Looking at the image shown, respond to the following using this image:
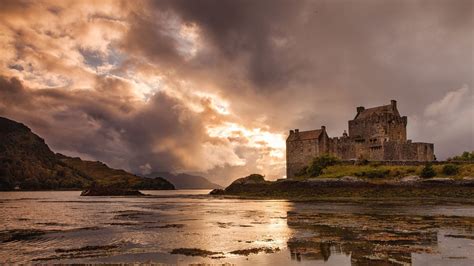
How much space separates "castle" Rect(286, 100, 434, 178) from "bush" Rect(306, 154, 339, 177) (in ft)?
21.6

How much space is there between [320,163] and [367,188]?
15605 mm

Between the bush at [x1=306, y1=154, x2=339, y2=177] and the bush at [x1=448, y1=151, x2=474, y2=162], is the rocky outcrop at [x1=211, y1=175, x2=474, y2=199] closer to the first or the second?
the bush at [x1=306, y1=154, x2=339, y2=177]

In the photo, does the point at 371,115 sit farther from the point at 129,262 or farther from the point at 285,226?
the point at 129,262

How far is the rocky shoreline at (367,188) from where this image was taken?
6016 centimetres

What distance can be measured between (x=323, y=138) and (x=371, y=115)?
38.3 ft

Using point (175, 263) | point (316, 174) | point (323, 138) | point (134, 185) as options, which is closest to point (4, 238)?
point (175, 263)

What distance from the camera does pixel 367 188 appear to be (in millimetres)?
66875

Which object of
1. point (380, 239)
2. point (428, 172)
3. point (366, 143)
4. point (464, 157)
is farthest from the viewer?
point (366, 143)

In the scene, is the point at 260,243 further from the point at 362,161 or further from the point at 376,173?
the point at 362,161

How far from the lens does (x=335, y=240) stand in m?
20.0

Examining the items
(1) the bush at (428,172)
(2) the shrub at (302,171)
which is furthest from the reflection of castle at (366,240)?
(2) the shrub at (302,171)

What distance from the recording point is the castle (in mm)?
84000

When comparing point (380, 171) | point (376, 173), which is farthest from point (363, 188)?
point (380, 171)

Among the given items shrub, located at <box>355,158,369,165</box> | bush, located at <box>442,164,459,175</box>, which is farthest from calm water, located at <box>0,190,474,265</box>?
shrub, located at <box>355,158,369,165</box>
